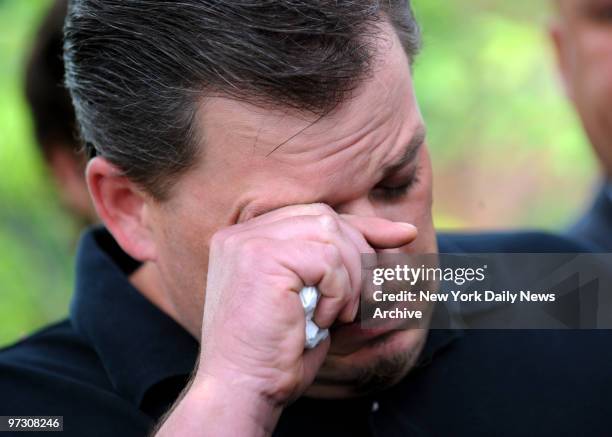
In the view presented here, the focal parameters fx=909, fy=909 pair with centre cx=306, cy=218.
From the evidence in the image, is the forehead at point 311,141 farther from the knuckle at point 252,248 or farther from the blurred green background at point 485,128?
the blurred green background at point 485,128

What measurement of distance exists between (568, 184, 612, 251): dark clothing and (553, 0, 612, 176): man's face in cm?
17

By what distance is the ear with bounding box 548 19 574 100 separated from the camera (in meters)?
3.62

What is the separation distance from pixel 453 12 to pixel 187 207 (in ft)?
14.1

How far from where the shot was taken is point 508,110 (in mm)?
5949

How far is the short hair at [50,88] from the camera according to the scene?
3.89 metres

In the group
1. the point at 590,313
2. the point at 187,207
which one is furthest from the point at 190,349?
the point at 590,313

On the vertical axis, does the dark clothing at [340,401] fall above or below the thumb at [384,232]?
below

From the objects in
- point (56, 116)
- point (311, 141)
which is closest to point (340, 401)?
point (311, 141)

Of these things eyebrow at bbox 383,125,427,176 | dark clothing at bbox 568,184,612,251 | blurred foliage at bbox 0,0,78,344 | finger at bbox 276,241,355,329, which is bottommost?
blurred foliage at bbox 0,0,78,344

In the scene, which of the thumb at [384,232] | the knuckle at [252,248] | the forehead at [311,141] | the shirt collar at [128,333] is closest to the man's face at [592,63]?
the shirt collar at [128,333]

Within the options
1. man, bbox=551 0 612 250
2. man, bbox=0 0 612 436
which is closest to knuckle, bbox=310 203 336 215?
man, bbox=0 0 612 436

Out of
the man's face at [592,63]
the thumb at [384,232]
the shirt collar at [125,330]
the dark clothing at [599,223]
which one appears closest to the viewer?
the thumb at [384,232]

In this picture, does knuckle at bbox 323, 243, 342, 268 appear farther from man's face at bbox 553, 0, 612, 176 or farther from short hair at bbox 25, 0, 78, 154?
short hair at bbox 25, 0, 78, 154

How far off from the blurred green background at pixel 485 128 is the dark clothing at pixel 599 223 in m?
2.03
